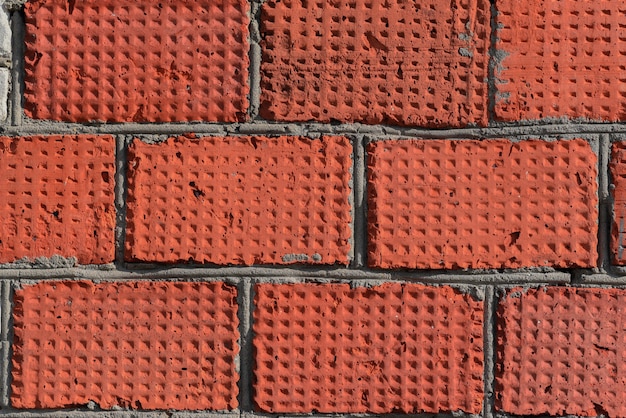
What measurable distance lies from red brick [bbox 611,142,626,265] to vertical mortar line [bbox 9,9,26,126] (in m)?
1.12

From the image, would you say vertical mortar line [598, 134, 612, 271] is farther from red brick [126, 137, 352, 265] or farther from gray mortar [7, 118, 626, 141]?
red brick [126, 137, 352, 265]

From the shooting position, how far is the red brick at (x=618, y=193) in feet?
4.04

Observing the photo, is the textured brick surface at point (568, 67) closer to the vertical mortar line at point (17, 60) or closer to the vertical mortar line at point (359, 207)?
the vertical mortar line at point (359, 207)

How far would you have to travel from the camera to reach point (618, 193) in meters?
1.23

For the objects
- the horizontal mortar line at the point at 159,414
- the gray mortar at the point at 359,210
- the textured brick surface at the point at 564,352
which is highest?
the gray mortar at the point at 359,210

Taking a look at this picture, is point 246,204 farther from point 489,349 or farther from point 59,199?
point 489,349

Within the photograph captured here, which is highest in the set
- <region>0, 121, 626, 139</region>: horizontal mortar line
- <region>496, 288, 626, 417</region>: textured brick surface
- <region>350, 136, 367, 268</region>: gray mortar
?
<region>0, 121, 626, 139</region>: horizontal mortar line

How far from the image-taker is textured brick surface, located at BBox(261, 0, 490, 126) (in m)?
1.25

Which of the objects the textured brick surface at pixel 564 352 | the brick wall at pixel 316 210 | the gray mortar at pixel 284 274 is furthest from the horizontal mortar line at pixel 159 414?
the gray mortar at pixel 284 274

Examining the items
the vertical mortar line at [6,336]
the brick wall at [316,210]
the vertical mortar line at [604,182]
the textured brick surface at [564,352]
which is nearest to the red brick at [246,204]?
the brick wall at [316,210]

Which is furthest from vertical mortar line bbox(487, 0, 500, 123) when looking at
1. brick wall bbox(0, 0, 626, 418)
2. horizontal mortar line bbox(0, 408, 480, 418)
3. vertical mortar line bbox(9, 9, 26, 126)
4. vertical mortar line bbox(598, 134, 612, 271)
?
vertical mortar line bbox(9, 9, 26, 126)

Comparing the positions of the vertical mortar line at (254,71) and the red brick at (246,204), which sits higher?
the vertical mortar line at (254,71)

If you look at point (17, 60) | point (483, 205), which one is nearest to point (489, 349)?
point (483, 205)

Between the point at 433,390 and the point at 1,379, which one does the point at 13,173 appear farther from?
the point at 433,390
